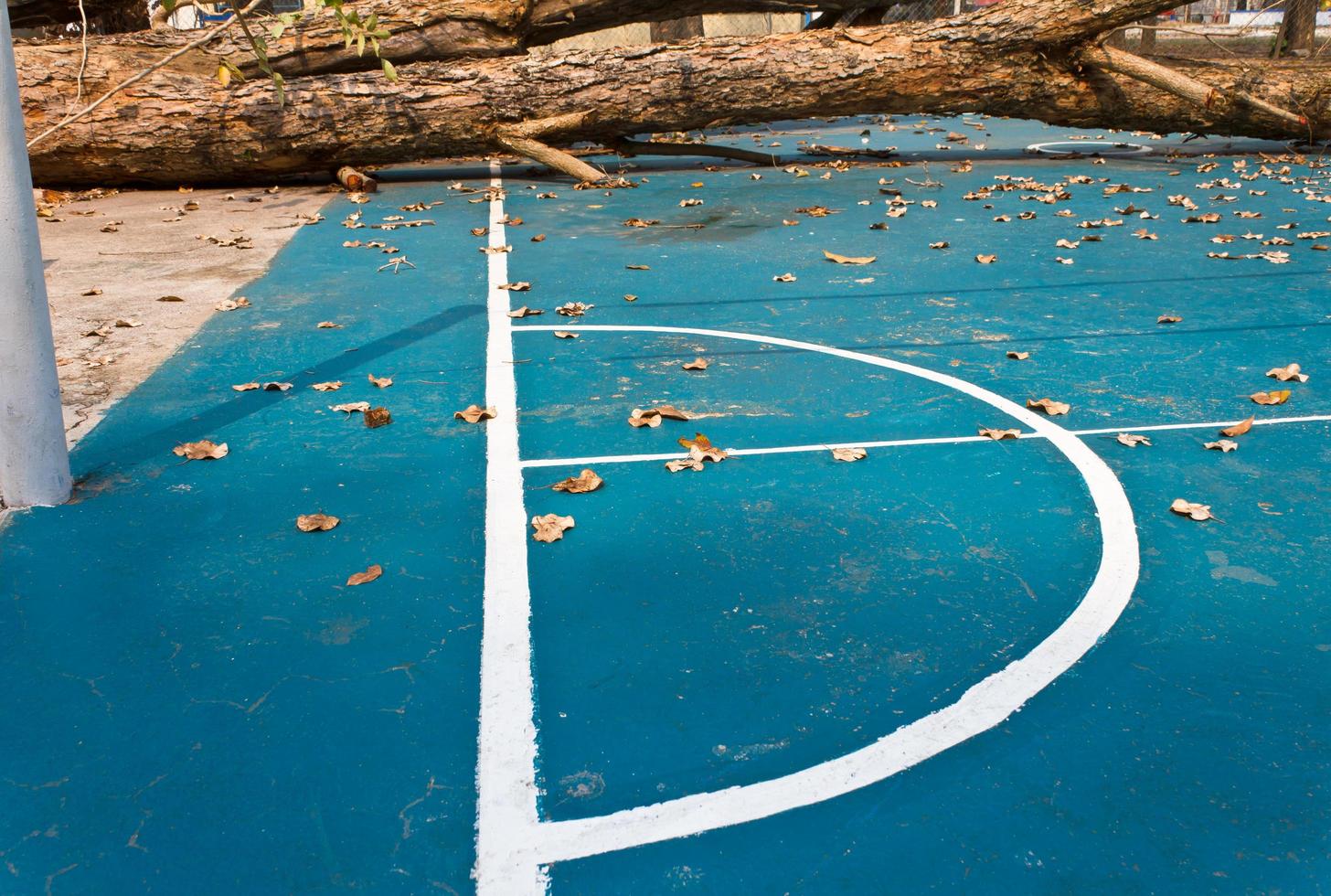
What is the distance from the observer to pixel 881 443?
5312 millimetres

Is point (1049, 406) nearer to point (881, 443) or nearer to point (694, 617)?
point (881, 443)

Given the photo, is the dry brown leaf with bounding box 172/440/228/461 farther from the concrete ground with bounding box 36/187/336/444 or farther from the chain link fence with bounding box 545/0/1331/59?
the chain link fence with bounding box 545/0/1331/59

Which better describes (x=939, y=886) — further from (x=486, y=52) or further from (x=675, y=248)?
(x=486, y=52)

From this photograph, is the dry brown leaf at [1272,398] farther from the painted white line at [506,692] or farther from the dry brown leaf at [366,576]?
the dry brown leaf at [366,576]

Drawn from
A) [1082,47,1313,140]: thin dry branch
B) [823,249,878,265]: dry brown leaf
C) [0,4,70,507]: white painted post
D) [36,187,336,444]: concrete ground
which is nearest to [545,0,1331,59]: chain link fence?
[1082,47,1313,140]: thin dry branch

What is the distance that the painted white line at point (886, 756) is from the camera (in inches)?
107

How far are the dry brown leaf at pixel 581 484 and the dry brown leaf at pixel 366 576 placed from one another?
3.20ft

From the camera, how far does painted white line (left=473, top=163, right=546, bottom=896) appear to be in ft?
8.73

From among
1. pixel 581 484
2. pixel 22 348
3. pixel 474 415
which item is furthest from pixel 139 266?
pixel 581 484

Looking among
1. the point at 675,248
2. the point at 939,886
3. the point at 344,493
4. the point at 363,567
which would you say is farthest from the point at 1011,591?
the point at 675,248

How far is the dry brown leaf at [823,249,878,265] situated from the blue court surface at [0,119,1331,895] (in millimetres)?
1739

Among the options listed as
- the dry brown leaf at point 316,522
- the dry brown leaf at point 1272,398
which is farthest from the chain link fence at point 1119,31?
the dry brown leaf at point 316,522

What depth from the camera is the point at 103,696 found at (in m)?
3.31

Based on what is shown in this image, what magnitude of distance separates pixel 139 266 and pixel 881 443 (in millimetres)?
7271
